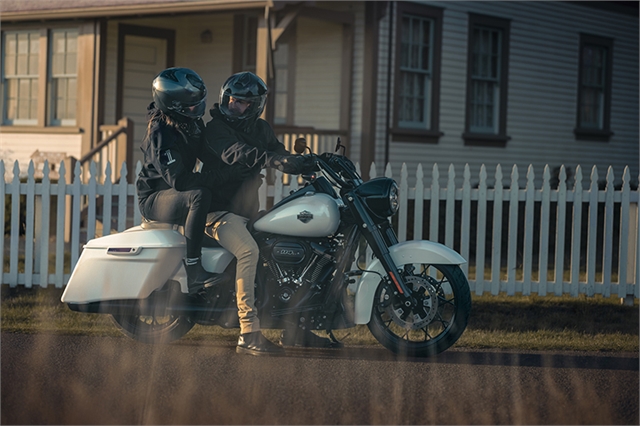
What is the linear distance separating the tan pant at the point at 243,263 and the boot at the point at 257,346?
1.7 inches

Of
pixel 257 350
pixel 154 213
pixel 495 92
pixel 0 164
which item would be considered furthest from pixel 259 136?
pixel 495 92

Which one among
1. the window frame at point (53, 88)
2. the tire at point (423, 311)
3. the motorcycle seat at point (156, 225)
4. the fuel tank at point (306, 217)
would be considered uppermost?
the window frame at point (53, 88)

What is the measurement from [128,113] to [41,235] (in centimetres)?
789

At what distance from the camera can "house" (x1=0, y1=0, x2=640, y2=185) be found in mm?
15414

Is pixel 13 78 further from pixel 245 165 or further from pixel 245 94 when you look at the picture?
pixel 245 165

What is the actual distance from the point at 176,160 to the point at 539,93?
13110 millimetres

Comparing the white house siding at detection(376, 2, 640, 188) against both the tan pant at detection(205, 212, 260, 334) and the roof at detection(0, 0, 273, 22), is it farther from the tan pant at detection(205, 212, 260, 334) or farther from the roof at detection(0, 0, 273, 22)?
the tan pant at detection(205, 212, 260, 334)

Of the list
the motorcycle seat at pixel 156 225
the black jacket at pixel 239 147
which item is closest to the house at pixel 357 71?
the black jacket at pixel 239 147

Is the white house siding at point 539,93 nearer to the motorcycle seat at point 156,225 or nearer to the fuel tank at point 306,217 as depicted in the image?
the motorcycle seat at point 156,225

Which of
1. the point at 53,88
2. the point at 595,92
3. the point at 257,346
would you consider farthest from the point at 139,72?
the point at 257,346

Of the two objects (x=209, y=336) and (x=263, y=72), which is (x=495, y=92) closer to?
(x=263, y=72)

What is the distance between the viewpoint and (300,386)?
5.43 metres

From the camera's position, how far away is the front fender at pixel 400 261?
6.20 m

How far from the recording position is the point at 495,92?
17.6m
